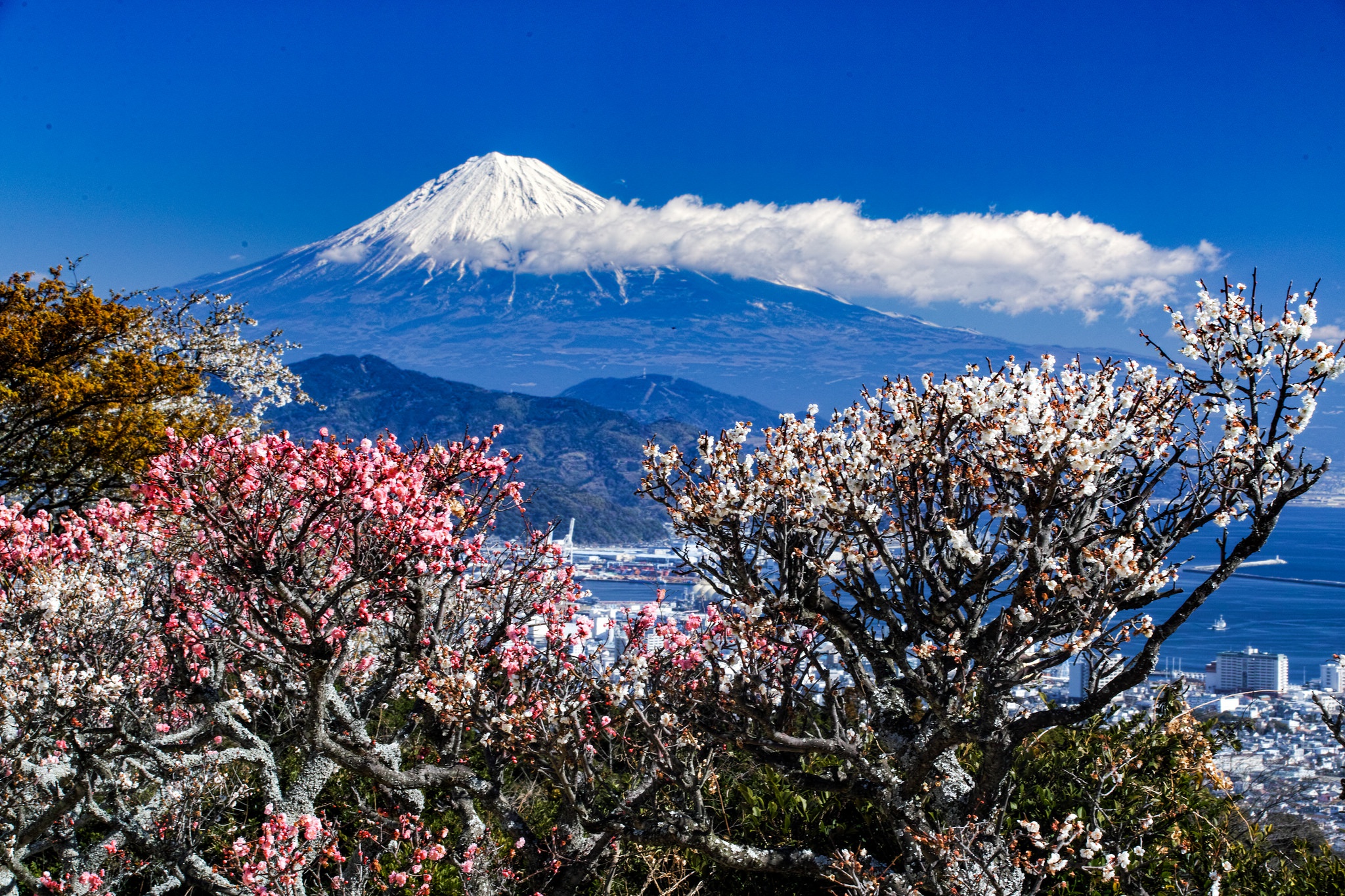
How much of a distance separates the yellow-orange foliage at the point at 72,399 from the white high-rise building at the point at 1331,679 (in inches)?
710

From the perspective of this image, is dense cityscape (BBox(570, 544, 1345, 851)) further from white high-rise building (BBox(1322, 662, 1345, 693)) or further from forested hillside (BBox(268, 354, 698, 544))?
forested hillside (BBox(268, 354, 698, 544))

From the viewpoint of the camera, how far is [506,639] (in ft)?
21.4

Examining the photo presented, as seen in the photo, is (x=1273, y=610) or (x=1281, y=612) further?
(x=1273, y=610)

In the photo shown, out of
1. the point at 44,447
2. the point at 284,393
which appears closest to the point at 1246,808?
the point at 44,447

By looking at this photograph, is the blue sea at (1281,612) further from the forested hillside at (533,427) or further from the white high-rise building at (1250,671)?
the forested hillside at (533,427)

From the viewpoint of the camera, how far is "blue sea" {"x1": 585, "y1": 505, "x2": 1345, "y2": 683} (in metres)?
24.6

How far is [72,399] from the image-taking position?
12.6m

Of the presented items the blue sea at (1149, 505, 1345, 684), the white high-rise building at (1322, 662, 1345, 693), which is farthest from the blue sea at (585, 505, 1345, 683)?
the white high-rise building at (1322, 662, 1345, 693)

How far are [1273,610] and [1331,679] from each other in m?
21.5

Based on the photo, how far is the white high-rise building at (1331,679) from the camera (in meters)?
14.0

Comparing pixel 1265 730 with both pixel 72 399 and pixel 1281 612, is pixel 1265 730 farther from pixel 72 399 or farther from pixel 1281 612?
pixel 1281 612

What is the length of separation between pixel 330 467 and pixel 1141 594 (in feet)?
15.1

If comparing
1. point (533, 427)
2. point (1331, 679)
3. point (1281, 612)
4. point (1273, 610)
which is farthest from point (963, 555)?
point (533, 427)

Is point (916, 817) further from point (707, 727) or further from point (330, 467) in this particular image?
point (330, 467)
